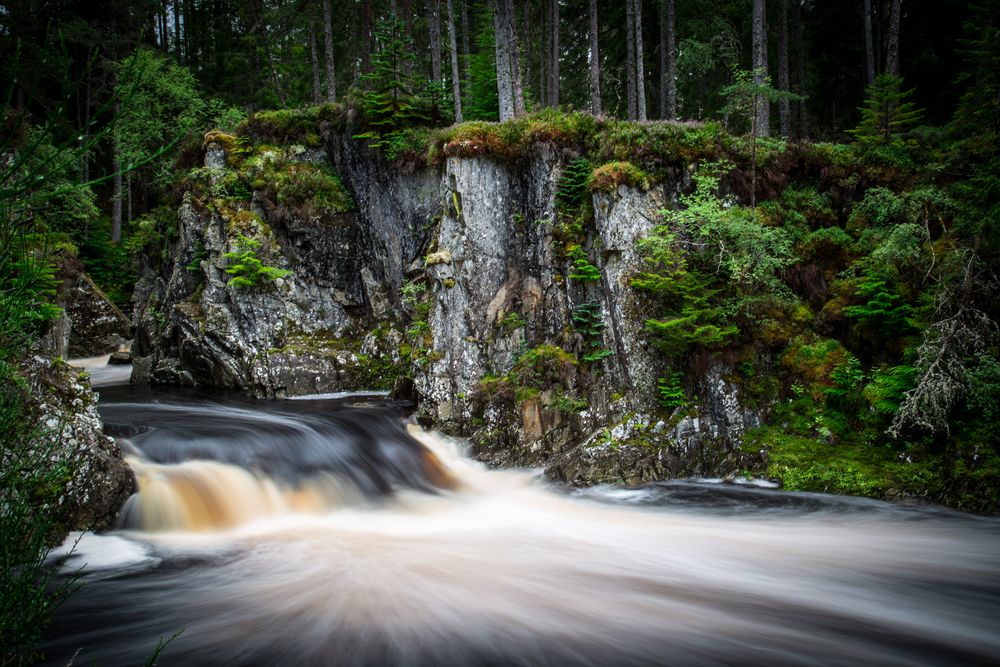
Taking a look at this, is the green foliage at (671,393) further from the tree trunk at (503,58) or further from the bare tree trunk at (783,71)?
the bare tree trunk at (783,71)

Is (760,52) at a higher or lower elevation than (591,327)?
higher

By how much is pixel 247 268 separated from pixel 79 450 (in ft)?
26.5

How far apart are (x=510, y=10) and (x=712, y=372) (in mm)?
11026

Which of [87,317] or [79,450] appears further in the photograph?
[87,317]

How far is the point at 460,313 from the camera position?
41.3 feet

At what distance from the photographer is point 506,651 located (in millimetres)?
5449

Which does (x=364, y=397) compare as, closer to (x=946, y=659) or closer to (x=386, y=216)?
(x=386, y=216)

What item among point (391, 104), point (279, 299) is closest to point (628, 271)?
point (391, 104)

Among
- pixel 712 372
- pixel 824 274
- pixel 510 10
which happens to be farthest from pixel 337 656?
pixel 510 10

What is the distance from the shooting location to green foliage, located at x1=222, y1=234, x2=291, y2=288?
588 inches

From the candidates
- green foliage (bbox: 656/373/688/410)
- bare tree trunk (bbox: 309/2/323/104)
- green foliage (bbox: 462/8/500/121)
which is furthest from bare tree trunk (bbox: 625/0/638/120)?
green foliage (bbox: 656/373/688/410)

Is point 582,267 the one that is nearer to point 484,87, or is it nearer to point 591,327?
point 591,327

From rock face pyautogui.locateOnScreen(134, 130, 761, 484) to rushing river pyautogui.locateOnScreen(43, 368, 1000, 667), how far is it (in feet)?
3.26

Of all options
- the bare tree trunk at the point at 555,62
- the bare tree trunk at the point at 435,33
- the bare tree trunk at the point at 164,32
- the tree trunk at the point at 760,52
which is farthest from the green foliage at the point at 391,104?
the bare tree trunk at the point at 164,32
